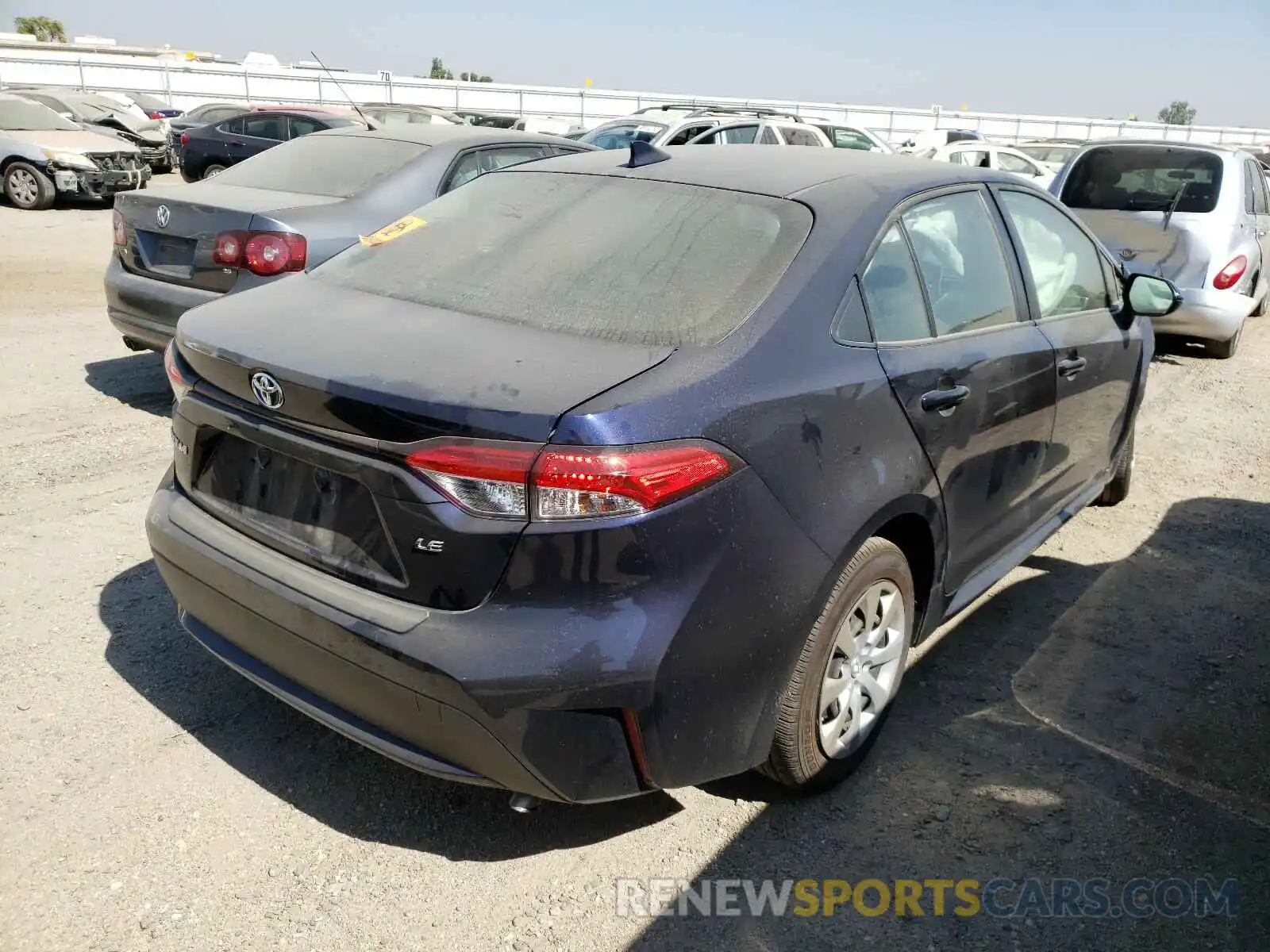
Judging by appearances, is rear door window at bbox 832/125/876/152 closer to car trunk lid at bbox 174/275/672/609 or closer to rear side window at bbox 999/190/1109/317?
rear side window at bbox 999/190/1109/317

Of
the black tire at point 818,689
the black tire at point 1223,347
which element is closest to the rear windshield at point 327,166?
the black tire at point 818,689

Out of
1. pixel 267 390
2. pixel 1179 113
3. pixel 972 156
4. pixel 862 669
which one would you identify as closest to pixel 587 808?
pixel 862 669

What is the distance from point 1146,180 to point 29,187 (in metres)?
14.6

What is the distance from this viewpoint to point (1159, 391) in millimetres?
7914

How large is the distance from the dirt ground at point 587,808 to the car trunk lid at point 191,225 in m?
1.63

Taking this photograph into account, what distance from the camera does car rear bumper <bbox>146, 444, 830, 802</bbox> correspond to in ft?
7.34

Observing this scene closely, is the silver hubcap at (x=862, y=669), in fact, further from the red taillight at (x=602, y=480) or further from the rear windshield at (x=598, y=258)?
the rear windshield at (x=598, y=258)

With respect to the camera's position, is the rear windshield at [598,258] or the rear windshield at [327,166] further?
the rear windshield at [327,166]

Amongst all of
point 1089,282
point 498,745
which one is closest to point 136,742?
point 498,745

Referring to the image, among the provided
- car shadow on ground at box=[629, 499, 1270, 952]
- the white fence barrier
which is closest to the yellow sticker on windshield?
car shadow on ground at box=[629, 499, 1270, 952]

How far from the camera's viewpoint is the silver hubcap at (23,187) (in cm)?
1517

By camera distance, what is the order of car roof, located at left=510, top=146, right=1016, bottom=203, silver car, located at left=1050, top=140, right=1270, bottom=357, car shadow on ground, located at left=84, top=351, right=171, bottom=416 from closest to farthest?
car roof, located at left=510, top=146, right=1016, bottom=203
car shadow on ground, located at left=84, top=351, right=171, bottom=416
silver car, located at left=1050, top=140, right=1270, bottom=357

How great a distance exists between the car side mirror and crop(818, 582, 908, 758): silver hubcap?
2074 mm

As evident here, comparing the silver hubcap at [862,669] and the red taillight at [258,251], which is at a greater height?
the red taillight at [258,251]
